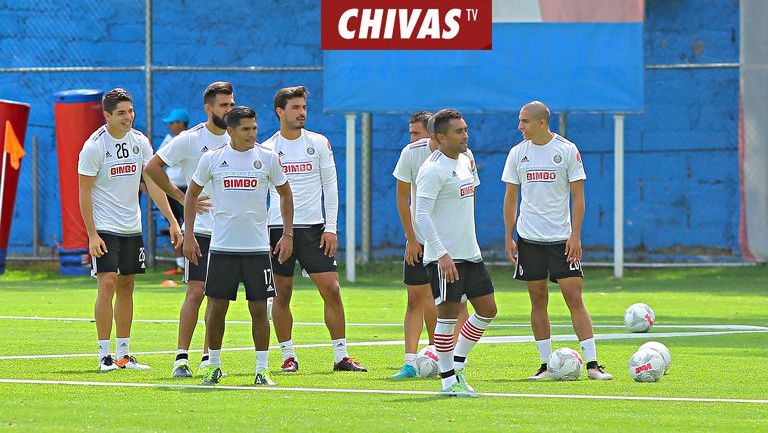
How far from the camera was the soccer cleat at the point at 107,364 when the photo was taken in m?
12.1

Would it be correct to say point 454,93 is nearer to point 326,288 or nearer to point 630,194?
point 630,194

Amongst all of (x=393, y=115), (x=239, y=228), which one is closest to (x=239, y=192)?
(x=239, y=228)

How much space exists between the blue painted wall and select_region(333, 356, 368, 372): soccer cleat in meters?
13.4

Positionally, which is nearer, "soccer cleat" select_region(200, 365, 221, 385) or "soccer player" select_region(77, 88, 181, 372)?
"soccer cleat" select_region(200, 365, 221, 385)

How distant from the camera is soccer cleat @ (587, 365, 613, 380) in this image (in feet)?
38.1

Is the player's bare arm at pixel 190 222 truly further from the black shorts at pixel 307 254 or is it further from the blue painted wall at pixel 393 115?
the blue painted wall at pixel 393 115

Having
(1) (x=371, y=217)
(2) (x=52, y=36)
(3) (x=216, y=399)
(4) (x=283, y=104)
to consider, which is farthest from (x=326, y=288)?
(2) (x=52, y=36)

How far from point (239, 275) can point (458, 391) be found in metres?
1.94

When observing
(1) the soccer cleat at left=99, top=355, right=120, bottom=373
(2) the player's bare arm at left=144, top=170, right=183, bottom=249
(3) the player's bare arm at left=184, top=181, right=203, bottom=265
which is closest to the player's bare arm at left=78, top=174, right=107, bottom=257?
(2) the player's bare arm at left=144, top=170, right=183, bottom=249

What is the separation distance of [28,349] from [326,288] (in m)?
A: 3.00

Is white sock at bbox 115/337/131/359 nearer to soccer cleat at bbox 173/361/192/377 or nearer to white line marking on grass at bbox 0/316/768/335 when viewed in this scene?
soccer cleat at bbox 173/361/192/377

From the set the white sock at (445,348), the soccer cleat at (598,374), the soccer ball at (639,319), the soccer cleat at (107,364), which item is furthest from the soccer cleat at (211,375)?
the soccer ball at (639,319)

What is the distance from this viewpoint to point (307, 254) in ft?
41.4

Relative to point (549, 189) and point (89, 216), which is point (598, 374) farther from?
point (89, 216)
